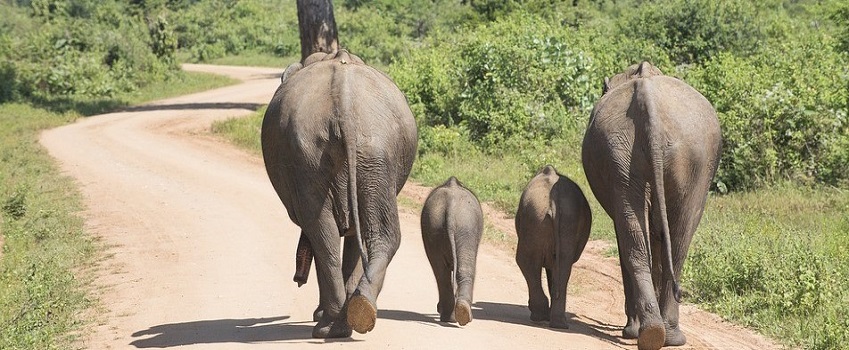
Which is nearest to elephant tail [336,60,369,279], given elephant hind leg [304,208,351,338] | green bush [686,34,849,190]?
elephant hind leg [304,208,351,338]

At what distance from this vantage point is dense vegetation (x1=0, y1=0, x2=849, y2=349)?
10.2 m

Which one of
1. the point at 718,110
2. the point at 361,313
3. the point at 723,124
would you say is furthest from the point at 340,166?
the point at 718,110

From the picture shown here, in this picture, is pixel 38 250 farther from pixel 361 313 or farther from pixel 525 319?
pixel 361 313

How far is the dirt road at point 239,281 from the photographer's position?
26.2ft

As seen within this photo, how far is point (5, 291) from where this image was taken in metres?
11.0

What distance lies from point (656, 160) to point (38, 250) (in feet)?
26.3

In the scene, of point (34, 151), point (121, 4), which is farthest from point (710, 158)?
point (121, 4)

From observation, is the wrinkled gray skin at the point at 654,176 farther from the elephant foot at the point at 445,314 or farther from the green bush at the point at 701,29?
the green bush at the point at 701,29

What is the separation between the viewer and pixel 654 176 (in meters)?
7.68

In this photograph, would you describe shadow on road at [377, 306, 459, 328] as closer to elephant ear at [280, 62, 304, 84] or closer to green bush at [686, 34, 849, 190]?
elephant ear at [280, 62, 304, 84]

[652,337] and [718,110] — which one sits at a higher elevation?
[652,337]

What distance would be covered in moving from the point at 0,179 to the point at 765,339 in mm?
12735

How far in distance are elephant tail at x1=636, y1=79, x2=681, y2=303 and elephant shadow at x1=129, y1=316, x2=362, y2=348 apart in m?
2.23

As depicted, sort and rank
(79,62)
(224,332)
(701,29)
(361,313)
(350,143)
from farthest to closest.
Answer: (79,62), (701,29), (224,332), (350,143), (361,313)
